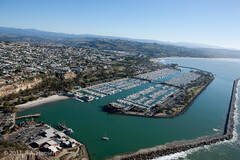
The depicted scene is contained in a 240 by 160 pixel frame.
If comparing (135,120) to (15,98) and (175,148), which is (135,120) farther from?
(15,98)

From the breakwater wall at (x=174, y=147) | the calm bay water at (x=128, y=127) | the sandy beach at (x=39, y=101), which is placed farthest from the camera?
the sandy beach at (x=39, y=101)

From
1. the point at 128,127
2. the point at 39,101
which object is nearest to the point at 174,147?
the point at 128,127

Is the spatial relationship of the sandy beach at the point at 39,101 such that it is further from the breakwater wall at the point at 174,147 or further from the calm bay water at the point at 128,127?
the breakwater wall at the point at 174,147

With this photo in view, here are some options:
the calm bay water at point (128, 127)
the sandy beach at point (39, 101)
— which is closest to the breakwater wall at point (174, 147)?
the calm bay water at point (128, 127)

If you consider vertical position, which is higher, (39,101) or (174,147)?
(39,101)

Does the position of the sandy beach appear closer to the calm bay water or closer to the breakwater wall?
the calm bay water

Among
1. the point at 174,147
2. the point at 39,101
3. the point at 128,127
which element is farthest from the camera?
the point at 39,101

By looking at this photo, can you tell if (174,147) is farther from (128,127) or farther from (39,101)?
(39,101)

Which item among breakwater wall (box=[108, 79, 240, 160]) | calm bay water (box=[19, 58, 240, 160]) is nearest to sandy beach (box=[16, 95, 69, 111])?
calm bay water (box=[19, 58, 240, 160])

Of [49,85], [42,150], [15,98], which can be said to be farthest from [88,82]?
[42,150]
